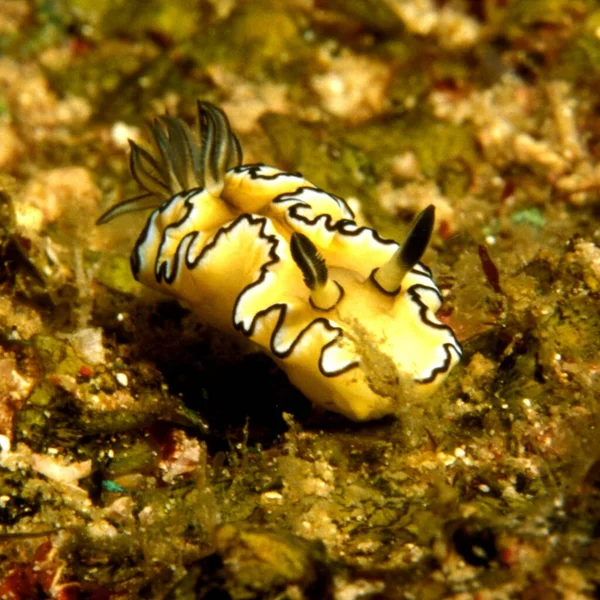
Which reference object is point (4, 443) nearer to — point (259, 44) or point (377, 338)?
point (377, 338)

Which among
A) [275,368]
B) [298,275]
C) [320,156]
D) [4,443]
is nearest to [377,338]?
[298,275]

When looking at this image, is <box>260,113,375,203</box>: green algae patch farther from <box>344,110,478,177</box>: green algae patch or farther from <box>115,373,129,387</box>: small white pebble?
<box>115,373,129,387</box>: small white pebble

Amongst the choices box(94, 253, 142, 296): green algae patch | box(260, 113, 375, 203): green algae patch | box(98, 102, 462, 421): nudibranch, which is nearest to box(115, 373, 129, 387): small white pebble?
box(98, 102, 462, 421): nudibranch

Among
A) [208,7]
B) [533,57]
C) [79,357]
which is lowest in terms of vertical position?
[79,357]

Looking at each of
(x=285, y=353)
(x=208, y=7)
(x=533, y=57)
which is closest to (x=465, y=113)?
(x=533, y=57)

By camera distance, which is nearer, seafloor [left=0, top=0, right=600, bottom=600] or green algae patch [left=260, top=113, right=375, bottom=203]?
seafloor [left=0, top=0, right=600, bottom=600]

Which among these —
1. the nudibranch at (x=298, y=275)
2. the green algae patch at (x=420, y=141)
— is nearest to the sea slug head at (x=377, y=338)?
the nudibranch at (x=298, y=275)

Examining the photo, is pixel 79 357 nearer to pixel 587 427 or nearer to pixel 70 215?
pixel 70 215
